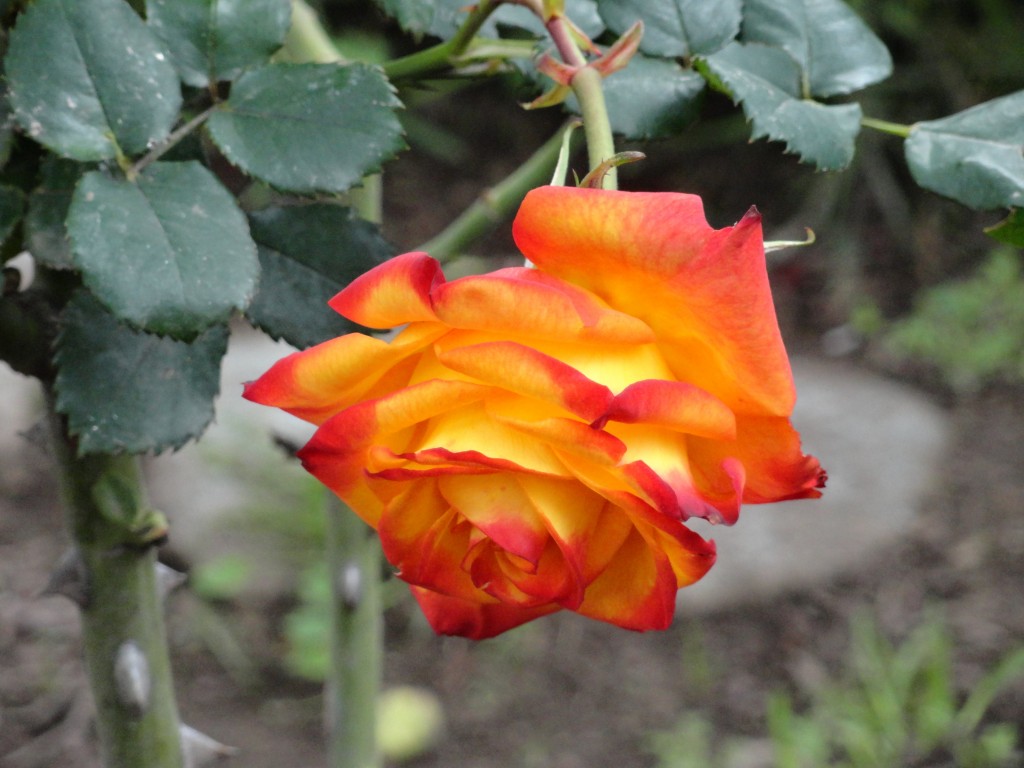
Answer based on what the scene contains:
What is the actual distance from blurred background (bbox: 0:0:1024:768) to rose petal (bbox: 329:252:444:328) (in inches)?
48.5

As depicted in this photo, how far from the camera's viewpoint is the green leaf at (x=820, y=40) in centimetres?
48

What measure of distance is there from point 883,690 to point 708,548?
1.61 metres

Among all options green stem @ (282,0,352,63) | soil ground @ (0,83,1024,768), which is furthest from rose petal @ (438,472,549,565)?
soil ground @ (0,83,1024,768)

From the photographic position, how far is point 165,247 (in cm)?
37

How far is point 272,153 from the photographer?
1.33 feet

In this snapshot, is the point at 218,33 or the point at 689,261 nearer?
the point at 689,261

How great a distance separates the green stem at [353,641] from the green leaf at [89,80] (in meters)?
0.35

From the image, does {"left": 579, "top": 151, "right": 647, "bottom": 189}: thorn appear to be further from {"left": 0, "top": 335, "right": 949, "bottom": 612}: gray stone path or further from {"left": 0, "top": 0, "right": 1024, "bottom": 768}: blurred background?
{"left": 0, "top": 335, "right": 949, "bottom": 612}: gray stone path

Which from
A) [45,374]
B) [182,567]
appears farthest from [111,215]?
[182,567]

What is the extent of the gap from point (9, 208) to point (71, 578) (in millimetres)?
221

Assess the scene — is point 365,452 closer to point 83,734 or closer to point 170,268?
point 170,268

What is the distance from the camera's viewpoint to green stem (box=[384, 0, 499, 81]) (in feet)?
1.46

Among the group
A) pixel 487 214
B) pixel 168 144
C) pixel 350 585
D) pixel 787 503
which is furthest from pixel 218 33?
pixel 787 503

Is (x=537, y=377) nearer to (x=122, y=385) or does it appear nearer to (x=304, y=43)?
(x=122, y=385)
